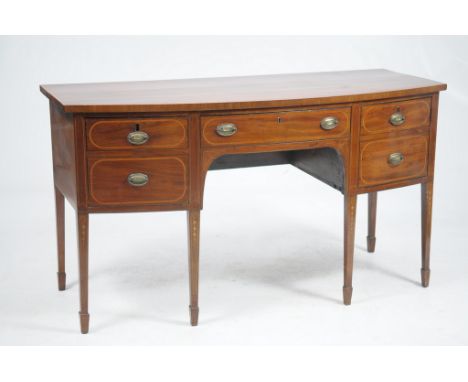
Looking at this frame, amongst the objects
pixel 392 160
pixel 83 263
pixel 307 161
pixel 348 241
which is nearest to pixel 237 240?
pixel 307 161

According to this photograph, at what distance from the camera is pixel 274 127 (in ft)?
13.5

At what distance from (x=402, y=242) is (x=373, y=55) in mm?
1735

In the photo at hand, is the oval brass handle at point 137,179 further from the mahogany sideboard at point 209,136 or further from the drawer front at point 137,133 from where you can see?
the drawer front at point 137,133

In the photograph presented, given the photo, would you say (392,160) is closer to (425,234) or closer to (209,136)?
(425,234)

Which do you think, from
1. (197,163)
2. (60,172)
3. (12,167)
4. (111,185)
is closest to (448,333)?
(197,163)

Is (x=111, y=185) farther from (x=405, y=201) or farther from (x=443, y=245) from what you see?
(x=405, y=201)

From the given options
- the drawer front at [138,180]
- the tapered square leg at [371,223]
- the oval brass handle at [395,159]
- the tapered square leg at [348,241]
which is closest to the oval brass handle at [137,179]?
the drawer front at [138,180]

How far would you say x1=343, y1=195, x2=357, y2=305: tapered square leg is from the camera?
440 cm

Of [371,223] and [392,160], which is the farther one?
[371,223]

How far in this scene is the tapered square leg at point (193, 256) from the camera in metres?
4.12

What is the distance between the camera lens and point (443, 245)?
5262 mm

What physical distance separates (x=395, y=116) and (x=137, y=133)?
4.08 feet

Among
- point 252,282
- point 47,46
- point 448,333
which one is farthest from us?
point 47,46

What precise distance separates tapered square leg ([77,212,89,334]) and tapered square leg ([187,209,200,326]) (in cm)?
45
